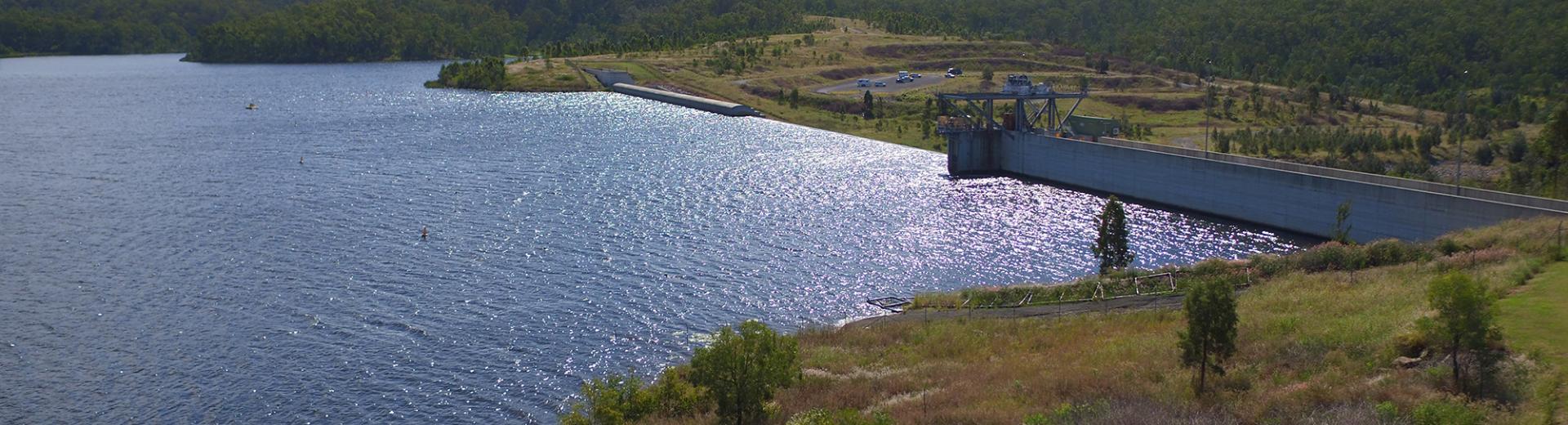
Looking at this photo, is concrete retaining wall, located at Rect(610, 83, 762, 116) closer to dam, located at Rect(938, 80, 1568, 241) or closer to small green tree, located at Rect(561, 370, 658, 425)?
dam, located at Rect(938, 80, 1568, 241)

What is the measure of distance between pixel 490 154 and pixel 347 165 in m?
11.7

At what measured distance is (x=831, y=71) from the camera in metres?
163

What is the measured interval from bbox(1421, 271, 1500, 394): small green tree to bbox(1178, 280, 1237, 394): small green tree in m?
4.89

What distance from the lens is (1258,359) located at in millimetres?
36312

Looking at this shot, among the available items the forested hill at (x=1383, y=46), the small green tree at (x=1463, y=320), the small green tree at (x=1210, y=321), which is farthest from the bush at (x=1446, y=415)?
the forested hill at (x=1383, y=46)

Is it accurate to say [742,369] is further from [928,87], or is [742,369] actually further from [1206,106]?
[928,87]

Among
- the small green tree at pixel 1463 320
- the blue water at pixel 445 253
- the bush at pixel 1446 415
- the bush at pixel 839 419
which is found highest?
the small green tree at pixel 1463 320

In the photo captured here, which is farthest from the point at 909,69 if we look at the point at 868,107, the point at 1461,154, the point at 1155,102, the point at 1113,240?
the point at 1113,240

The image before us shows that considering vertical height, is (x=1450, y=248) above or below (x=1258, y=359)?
above

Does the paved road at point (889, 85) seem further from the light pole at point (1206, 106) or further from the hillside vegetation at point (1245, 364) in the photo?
the hillside vegetation at point (1245, 364)

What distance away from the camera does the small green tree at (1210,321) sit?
33344 millimetres

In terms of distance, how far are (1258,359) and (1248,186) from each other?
4071 cm

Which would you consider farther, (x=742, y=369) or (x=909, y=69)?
(x=909, y=69)

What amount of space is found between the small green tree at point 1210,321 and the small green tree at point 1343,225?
1241 inches
